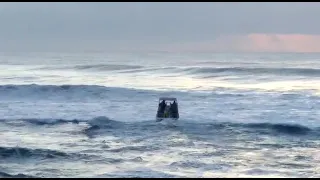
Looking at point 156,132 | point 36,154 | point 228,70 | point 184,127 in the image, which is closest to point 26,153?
point 36,154

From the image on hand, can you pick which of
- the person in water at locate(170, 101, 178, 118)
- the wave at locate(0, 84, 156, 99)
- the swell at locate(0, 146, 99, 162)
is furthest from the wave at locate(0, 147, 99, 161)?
the wave at locate(0, 84, 156, 99)

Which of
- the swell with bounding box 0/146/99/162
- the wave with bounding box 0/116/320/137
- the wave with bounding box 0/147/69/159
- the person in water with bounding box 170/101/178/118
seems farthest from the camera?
the person in water with bounding box 170/101/178/118

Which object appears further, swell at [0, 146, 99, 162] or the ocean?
swell at [0, 146, 99, 162]

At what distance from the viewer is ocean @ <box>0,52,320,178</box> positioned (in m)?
15.8

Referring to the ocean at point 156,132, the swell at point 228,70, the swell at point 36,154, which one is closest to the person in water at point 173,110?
the ocean at point 156,132

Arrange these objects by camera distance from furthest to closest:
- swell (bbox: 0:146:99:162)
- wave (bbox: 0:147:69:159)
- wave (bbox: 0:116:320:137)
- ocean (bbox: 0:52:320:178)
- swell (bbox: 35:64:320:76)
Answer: swell (bbox: 35:64:320:76) → wave (bbox: 0:116:320:137) → wave (bbox: 0:147:69:159) → swell (bbox: 0:146:99:162) → ocean (bbox: 0:52:320:178)

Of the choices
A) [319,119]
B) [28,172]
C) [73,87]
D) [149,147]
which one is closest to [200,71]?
[73,87]

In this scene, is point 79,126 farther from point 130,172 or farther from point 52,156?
point 130,172

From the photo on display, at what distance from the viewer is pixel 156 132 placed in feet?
73.4

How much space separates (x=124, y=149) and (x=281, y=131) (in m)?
7.88

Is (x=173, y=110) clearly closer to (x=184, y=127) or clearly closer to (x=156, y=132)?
(x=184, y=127)

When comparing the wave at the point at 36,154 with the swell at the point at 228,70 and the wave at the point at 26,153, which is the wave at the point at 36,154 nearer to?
the wave at the point at 26,153

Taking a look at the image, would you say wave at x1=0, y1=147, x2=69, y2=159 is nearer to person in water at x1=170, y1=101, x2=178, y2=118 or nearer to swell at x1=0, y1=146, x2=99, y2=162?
swell at x1=0, y1=146, x2=99, y2=162

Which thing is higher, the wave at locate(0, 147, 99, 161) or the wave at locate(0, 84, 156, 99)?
the wave at locate(0, 84, 156, 99)
